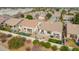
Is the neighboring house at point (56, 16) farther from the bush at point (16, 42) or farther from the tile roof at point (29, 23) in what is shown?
the bush at point (16, 42)

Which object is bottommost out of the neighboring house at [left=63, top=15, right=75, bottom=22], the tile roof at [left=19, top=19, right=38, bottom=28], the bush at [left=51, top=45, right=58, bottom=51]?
the bush at [left=51, top=45, right=58, bottom=51]

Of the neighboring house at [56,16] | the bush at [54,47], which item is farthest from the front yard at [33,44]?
the neighboring house at [56,16]

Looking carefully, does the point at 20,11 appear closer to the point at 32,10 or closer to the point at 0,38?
the point at 32,10

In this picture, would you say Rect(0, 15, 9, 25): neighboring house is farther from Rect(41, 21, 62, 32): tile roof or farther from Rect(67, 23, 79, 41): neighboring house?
Rect(67, 23, 79, 41): neighboring house

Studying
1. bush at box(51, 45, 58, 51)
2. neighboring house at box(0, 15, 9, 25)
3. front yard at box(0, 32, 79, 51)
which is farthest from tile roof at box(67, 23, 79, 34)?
neighboring house at box(0, 15, 9, 25)

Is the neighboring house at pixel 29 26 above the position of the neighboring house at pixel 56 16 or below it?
below

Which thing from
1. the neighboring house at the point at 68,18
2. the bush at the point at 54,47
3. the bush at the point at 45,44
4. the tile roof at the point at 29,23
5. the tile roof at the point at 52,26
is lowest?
the bush at the point at 54,47

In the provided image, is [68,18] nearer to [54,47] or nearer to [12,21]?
[54,47]
